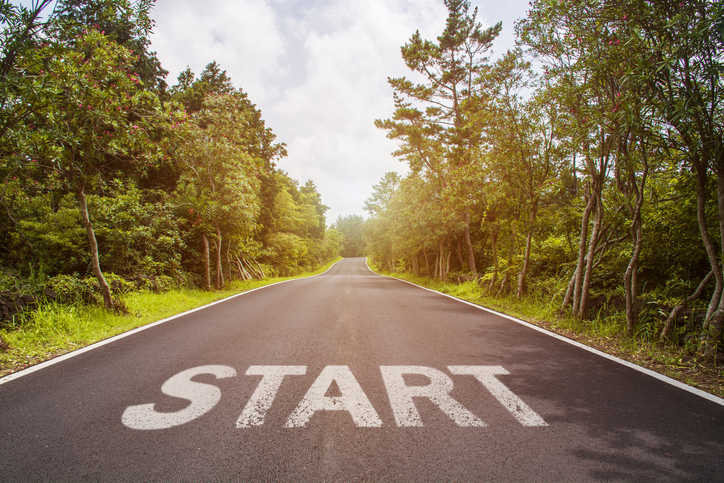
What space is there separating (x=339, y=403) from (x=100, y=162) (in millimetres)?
8584

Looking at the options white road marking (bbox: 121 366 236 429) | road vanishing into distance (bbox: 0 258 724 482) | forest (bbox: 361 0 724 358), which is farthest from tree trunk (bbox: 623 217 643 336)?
white road marking (bbox: 121 366 236 429)

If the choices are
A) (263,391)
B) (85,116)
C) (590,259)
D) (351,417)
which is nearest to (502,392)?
(351,417)

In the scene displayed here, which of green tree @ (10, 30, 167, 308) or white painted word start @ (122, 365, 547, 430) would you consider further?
green tree @ (10, 30, 167, 308)

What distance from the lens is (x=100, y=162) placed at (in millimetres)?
8016

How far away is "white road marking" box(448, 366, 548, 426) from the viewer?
267 centimetres

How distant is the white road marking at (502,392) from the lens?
267 cm

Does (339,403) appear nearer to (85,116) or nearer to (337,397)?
(337,397)

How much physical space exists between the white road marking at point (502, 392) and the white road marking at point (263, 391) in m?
1.85

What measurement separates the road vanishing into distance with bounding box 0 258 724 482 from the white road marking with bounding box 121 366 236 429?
17mm

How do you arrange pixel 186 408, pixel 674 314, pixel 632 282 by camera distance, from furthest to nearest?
pixel 632 282
pixel 674 314
pixel 186 408

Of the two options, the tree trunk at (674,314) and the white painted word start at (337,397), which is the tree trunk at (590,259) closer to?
the tree trunk at (674,314)

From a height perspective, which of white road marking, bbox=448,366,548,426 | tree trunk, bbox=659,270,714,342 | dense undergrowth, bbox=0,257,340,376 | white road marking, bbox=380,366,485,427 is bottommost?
dense undergrowth, bbox=0,257,340,376

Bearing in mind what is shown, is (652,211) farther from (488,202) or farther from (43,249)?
(43,249)

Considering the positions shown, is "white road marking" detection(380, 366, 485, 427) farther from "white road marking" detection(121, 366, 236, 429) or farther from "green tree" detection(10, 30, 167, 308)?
"green tree" detection(10, 30, 167, 308)
